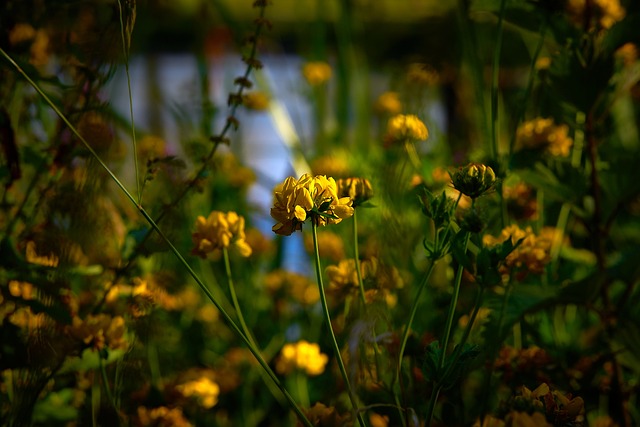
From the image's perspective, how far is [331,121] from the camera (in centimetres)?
121

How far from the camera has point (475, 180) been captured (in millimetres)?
391

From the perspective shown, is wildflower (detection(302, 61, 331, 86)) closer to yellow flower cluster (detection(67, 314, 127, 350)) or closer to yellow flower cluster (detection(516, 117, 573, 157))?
yellow flower cluster (detection(516, 117, 573, 157))

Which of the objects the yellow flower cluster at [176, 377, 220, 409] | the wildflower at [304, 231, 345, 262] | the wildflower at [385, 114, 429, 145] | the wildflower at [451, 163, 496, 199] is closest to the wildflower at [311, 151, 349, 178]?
the wildflower at [304, 231, 345, 262]

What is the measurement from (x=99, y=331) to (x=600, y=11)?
52cm

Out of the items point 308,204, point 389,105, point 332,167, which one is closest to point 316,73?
point 389,105

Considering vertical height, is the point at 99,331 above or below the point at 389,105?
below

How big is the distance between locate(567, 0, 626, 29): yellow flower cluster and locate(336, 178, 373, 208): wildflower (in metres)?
0.31

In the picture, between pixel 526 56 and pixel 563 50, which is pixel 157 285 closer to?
pixel 563 50

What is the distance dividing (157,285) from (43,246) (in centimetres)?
12

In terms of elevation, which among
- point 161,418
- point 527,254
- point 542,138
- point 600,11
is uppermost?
point 600,11

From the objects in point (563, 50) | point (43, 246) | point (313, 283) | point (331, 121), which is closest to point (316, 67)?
point (331, 121)

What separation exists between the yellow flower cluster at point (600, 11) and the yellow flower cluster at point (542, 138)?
102 mm

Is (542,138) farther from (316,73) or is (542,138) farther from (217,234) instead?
(316,73)

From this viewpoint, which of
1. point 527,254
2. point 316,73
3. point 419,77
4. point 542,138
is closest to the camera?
point 527,254
